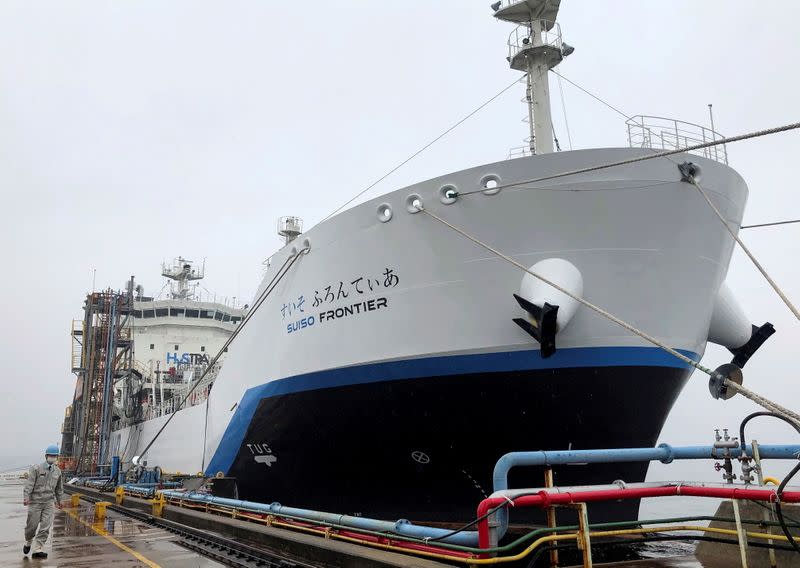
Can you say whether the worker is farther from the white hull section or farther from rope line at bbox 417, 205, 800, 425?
rope line at bbox 417, 205, 800, 425

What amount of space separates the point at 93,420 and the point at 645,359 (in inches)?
1089

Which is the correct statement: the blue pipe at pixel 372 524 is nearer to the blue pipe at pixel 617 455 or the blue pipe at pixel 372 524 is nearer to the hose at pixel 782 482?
the blue pipe at pixel 617 455

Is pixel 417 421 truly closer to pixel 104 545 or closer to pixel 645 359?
pixel 645 359

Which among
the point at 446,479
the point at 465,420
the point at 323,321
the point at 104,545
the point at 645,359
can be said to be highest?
the point at 323,321

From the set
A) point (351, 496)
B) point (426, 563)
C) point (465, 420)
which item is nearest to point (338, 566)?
point (426, 563)

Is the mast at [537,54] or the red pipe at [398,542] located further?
the mast at [537,54]

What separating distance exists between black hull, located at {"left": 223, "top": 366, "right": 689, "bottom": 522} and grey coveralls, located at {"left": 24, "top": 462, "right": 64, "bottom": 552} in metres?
3.90

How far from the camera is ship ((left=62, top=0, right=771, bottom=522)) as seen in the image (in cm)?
882

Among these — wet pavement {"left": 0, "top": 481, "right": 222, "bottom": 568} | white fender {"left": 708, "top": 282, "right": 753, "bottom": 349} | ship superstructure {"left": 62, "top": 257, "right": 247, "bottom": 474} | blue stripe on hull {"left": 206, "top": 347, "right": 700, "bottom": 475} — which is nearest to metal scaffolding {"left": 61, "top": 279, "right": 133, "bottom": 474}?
ship superstructure {"left": 62, "top": 257, "right": 247, "bottom": 474}

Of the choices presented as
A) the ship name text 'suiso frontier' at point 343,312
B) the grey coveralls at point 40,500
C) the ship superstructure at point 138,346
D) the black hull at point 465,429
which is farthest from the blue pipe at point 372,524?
the ship superstructure at point 138,346

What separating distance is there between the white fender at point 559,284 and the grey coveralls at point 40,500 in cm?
638

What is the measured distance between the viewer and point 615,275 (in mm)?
8883

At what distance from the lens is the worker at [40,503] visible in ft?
24.4

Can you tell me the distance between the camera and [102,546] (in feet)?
27.0
